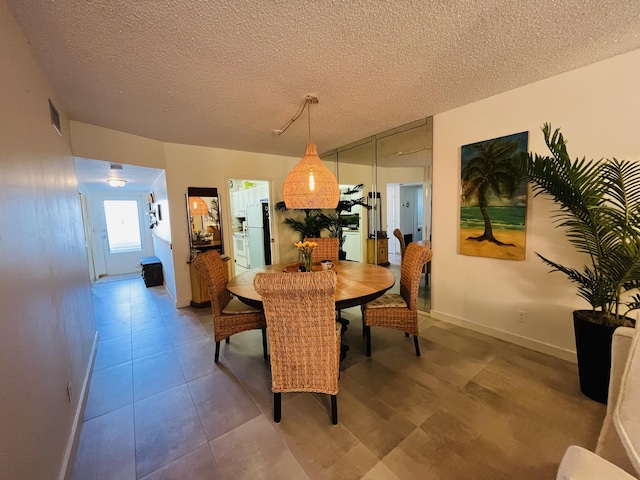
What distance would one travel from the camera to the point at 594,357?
1.81 m

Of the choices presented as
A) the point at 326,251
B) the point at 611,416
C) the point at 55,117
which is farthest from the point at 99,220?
the point at 611,416

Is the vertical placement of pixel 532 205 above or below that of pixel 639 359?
above

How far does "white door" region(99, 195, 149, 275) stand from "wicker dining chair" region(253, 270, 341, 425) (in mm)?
6513

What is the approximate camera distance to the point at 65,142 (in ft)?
7.87

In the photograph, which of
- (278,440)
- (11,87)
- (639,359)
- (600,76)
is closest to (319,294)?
(278,440)

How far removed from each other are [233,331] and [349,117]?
2641mm

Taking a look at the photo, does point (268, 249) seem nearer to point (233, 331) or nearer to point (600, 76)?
point (233, 331)

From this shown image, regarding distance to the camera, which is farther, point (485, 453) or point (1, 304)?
point (485, 453)

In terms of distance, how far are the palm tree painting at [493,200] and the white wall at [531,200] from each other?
0.08 meters

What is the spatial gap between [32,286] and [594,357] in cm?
343

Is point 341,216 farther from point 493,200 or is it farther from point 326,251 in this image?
point 493,200

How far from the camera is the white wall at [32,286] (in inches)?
39.4

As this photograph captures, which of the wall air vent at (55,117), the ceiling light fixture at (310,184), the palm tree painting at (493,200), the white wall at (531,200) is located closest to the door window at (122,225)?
the wall air vent at (55,117)

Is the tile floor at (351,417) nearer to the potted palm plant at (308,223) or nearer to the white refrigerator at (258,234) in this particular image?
the potted palm plant at (308,223)
